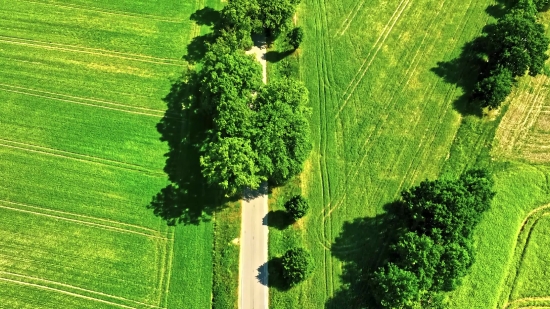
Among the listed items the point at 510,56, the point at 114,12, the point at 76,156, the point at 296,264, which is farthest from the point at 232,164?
the point at 510,56

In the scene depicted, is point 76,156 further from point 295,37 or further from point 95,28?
point 295,37

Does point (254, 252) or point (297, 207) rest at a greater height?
point (297, 207)

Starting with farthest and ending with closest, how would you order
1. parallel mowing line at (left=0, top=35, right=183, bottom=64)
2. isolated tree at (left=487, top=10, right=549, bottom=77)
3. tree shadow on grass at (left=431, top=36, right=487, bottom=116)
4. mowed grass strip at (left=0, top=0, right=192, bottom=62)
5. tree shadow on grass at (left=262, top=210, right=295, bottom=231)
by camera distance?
mowed grass strip at (left=0, top=0, right=192, bottom=62) < parallel mowing line at (left=0, top=35, right=183, bottom=64) < tree shadow on grass at (left=431, top=36, right=487, bottom=116) < isolated tree at (left=487, top=10, right=549, bottom=77) < tree shadow on grass at (left=262, top=210, right=295, bottom=231)

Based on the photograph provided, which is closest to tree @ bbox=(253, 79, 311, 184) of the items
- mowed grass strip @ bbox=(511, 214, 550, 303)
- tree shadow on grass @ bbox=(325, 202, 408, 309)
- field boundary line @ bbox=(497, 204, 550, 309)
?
tree shadow on grass @ bbox=(325, 202, 408, 309)

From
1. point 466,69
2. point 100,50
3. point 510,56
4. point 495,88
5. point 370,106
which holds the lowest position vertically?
point 100,50

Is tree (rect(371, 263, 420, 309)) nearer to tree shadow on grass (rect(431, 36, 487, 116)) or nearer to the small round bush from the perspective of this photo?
the small round bush
